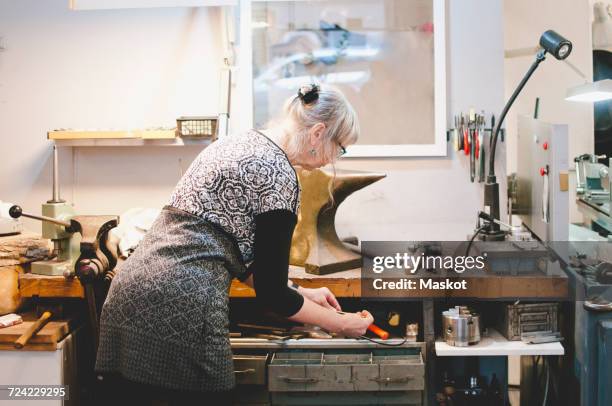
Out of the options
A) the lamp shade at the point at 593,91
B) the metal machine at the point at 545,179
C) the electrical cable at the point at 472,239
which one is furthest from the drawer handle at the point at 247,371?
the lamp shade at the point at 593,91

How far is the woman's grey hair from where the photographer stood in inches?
68.0

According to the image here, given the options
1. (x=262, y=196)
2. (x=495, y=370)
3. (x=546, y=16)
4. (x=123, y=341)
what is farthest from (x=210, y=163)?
(x=546, y=16)

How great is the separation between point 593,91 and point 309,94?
1.42 meters

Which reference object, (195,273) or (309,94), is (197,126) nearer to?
(309,94)

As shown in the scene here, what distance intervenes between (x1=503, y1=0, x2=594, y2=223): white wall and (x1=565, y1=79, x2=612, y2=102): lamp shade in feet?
2.66

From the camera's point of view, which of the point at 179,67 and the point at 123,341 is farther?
the point at 179,67

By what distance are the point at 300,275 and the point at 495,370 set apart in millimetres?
901

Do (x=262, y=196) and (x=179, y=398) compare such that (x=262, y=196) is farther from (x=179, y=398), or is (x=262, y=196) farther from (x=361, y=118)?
(x=361, y=118)

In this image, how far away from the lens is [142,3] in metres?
2.70

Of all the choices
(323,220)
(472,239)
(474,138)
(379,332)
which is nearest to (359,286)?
(379,332)

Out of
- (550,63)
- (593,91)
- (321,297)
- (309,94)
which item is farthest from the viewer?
(550,63)

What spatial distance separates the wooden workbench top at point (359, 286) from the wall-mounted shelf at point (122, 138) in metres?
0.62

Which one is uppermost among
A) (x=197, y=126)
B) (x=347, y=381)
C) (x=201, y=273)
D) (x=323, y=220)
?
(x=197, y=126)

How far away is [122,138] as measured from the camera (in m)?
2.81
